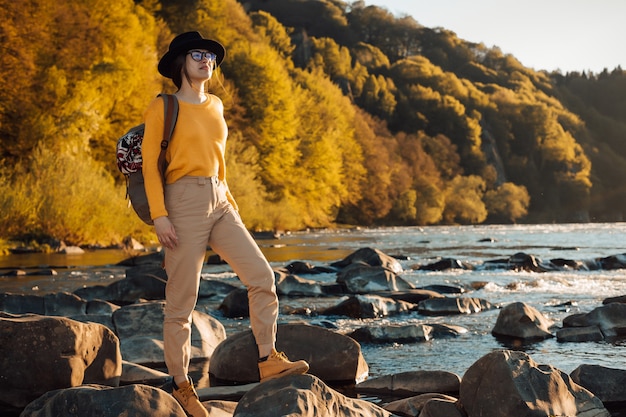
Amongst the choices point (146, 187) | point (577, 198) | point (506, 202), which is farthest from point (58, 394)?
point (577, 198)

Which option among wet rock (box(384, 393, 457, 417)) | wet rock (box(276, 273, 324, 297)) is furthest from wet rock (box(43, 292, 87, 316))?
wet rock (box(384, 393, 457, 417))

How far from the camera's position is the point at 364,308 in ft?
39.2

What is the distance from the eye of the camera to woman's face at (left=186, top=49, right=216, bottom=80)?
495 centimetres

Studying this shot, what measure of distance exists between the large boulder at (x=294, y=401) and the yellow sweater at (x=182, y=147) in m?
1.27

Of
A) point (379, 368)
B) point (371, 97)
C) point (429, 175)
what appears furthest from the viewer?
point (371, 97)

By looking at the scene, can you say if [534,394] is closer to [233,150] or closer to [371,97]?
[233,150]

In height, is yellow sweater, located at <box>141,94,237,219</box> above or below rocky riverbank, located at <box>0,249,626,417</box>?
above

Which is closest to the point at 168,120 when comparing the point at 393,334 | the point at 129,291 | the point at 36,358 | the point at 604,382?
the point at 36,358

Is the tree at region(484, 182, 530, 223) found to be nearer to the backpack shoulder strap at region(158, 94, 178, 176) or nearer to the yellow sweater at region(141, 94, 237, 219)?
the yellow sweater at region(141, 94, 237, 219)

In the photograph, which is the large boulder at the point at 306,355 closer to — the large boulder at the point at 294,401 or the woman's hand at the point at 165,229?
the large boulder at the point at 294,401

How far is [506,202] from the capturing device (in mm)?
93812

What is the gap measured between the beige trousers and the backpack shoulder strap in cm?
19

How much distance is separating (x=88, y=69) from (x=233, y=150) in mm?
11781

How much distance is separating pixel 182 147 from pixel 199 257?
701mm
